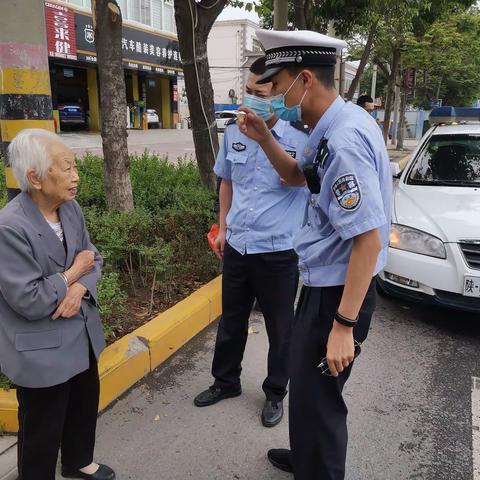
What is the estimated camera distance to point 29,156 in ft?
5.98

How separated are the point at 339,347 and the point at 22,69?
2148 millimetres

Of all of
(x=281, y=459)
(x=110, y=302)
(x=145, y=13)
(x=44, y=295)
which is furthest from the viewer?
(x=145, y=13)

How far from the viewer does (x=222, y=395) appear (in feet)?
9.71

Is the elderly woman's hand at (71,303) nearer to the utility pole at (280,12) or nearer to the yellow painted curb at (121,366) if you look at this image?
the yellow painted curb at (121,366)

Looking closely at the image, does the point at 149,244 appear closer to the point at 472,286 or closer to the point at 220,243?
the point at 220,243

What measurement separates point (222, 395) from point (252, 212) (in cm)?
113

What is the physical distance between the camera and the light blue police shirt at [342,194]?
1.56 m

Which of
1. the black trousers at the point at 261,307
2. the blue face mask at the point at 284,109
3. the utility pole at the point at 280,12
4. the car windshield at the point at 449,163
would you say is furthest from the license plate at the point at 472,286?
the utility pole at the point at 280,12

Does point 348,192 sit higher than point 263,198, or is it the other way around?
point 348,192

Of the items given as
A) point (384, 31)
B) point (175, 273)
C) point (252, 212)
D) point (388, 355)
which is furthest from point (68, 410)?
point (384, 31)

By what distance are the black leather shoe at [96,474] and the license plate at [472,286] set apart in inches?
104

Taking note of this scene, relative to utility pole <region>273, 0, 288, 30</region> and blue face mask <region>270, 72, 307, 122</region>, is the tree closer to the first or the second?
utility pole <region>273, 0, 288, 30</region>

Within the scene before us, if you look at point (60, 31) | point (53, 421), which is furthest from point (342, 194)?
point (60, 31)

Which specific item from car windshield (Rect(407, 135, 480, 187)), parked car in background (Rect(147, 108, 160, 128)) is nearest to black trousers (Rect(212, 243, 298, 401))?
car windshield (Rect(407, 135, 480, 187))
